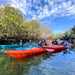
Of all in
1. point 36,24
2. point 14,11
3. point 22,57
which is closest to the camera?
point 22,57

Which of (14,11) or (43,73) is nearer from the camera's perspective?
(43,73)

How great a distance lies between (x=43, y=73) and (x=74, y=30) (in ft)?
184

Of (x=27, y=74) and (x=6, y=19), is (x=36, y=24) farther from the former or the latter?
(x=27, y=74)

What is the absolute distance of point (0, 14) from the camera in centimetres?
1552

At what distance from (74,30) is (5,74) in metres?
57.5

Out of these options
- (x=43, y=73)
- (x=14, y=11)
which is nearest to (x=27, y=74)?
(x=43, y=73)

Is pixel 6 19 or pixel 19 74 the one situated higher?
pixel 6 19

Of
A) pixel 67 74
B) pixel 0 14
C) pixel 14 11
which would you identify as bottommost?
pixel 67 74

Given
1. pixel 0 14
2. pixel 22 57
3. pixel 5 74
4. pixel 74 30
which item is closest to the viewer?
pixel 5 74

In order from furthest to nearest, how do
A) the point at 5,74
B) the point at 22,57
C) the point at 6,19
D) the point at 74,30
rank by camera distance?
1. the point at 74,30
2. the point at 6,19
3. the point at 22,57
4. the point at 5,74

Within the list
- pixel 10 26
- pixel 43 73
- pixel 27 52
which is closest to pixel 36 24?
pixel 10 26

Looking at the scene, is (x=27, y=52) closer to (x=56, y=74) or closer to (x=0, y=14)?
(x=56, y=74)

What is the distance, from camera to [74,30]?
175 feet

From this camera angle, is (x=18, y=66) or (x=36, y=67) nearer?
(x=36, y=67)
